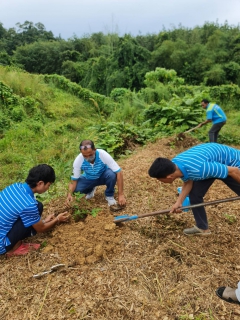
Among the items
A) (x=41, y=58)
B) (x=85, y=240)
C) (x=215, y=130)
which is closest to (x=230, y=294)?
(x=85, y=240)

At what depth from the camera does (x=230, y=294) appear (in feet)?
7.02

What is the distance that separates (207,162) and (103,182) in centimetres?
149

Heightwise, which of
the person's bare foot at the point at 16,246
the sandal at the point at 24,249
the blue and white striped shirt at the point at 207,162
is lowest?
the sandal at the point at 24,249

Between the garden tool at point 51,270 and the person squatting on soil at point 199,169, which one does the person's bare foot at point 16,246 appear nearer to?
the garden tool at point 51,270

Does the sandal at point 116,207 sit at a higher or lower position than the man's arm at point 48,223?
lower

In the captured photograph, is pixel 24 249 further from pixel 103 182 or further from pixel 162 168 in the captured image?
pixel 162 168

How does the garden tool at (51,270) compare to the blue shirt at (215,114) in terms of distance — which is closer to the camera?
the garden tool at (51,270)

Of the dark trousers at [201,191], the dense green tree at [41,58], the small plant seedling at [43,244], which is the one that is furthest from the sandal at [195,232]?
the dense green tree at [41,58]

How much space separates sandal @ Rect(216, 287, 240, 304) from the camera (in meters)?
2.13

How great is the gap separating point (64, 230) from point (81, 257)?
435 mm

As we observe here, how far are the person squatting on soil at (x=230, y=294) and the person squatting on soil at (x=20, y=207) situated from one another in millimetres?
1699

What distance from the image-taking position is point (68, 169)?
5020mm

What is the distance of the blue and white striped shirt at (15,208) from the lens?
2.39m

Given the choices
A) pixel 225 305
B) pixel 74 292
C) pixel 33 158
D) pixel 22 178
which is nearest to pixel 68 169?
pixel 22 178
